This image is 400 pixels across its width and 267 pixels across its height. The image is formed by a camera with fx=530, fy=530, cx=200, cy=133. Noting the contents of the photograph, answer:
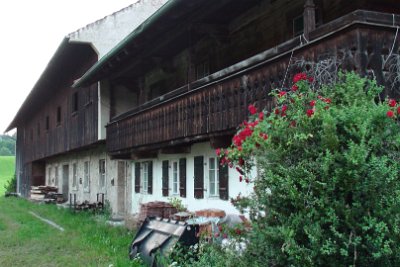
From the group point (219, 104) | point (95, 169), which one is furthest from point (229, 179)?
point (95, 169)

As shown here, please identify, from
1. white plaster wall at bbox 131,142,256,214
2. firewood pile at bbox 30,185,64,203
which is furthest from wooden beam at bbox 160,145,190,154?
firewood pile at bbox 30,185,64,203

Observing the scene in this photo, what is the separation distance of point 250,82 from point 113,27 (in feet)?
38.1

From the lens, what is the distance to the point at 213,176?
1232cm

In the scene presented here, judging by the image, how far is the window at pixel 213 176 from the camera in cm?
1210

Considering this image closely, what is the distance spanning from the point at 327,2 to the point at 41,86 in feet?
64.6

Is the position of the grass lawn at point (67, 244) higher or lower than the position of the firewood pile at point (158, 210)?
lower

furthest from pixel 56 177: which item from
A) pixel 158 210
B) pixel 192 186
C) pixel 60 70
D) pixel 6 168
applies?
pixel 6 168

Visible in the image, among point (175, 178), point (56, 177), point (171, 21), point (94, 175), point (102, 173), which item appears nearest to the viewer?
point (171, 21)

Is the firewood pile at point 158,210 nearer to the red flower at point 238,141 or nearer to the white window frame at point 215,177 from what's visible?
the white window frame at point 215,177

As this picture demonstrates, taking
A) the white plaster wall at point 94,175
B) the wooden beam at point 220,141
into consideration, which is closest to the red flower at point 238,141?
the wooden beam at point 220,141

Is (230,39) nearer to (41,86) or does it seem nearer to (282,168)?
(282,168)

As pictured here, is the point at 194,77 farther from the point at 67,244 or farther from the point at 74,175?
the point at 74,175

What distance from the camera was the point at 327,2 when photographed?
29.6 ft

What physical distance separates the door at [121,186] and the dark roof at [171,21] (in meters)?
5.18
